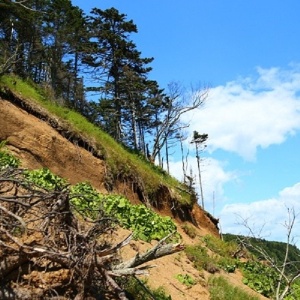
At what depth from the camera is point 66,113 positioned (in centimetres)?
1967

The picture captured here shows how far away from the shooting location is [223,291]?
10.7 meters

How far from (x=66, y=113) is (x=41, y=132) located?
140 inches

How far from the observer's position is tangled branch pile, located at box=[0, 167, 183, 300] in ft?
17.9

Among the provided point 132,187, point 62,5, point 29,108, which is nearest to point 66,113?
point 29,108

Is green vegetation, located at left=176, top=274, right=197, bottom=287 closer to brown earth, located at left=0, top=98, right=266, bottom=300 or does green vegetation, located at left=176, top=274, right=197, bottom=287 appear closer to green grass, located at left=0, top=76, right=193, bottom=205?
brown earth, located at left=0, top=98, right=266, bottom=300

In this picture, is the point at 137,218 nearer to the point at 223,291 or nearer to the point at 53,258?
the point at 223,291

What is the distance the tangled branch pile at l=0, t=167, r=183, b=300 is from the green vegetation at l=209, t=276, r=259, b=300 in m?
4.56

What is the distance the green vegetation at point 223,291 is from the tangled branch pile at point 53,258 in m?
4.56

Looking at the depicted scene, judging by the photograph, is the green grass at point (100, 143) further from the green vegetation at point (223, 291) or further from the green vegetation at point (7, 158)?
the green vegetation at point (223, 291)

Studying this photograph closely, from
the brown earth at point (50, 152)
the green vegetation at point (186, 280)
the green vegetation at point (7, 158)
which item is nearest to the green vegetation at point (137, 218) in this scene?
the brown earth at point (50, 152)

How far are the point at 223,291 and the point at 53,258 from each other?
6.07m

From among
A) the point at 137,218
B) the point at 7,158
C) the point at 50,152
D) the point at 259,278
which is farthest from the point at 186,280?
the point at 50,152

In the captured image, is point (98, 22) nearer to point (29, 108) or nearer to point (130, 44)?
point (130, 44)

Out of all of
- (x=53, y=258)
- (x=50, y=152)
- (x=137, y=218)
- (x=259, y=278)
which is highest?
(x=50, y=152)
